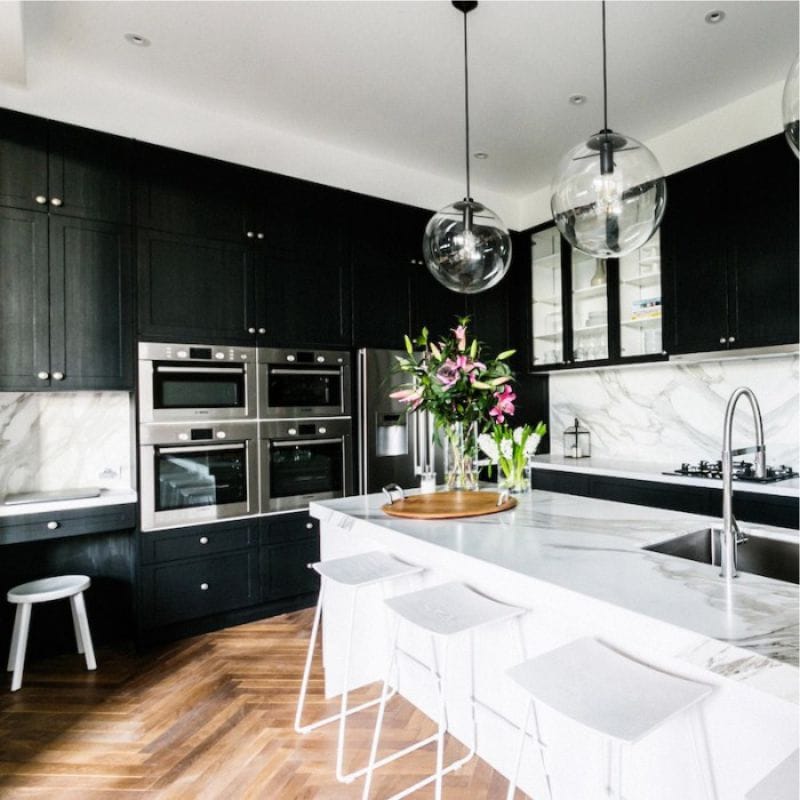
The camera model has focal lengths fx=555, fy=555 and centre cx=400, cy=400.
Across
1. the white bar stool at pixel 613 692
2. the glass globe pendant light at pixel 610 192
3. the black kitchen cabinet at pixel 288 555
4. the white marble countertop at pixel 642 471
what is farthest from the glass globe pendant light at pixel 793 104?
the black kitchen cabinet at pixel 288 555

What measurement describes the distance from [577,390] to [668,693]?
3530 millimetres

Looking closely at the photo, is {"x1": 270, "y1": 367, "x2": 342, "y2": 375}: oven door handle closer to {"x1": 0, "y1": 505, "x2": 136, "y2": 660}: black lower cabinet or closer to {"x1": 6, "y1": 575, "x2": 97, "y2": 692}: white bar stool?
{"x1": 0, "y1": 505, "x2": 136, "y2": 660}: black lower cabinet

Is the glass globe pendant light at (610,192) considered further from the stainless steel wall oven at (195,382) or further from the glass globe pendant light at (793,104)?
the stainless steel wall oven at (195,382)

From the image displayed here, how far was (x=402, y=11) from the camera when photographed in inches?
98.6

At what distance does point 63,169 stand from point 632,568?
10.3 ft

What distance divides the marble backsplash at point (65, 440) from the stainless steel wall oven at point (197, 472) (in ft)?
0.52

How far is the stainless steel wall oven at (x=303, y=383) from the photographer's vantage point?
3.33 meters

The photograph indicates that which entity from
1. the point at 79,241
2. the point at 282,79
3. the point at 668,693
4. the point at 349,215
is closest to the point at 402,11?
the point at 282,79

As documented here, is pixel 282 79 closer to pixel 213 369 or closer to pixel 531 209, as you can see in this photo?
pixel 213 369

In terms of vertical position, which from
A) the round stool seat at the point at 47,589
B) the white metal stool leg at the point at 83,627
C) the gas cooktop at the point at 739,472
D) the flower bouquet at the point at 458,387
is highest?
the flower bouquet at the point at 458,387

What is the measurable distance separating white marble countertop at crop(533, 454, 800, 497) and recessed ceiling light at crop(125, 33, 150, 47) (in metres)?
3.42

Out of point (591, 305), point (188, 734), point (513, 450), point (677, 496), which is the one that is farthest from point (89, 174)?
point (677, 496)

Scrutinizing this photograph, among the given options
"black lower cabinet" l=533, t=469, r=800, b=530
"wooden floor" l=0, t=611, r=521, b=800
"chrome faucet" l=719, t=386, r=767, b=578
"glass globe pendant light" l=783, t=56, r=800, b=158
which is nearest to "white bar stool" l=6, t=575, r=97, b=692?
"wooden floor" l=0, t=611, r=521, b=800

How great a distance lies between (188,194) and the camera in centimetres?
314
